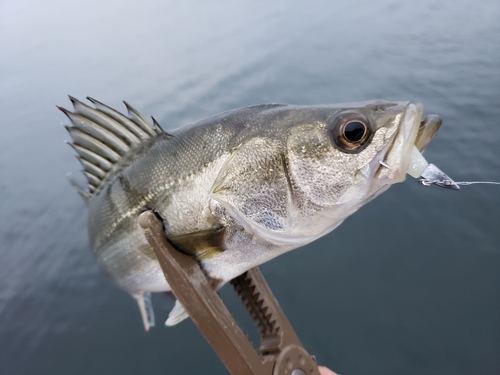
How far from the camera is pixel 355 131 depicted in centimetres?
145

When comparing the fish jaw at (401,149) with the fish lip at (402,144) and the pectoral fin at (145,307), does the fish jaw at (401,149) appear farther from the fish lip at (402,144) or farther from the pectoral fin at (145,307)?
the pectoral fin at (145,307)

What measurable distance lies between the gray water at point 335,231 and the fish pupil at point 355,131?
91.1 inches

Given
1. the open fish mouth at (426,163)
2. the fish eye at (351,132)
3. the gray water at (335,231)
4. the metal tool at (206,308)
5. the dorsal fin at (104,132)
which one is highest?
the dorsal fin at (104,132)

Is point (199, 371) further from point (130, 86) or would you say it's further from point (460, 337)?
point (130, 86)

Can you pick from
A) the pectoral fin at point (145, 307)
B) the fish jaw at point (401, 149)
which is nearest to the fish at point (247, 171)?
the fish jaw at point (401, 149)

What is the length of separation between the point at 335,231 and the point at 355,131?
2729mm

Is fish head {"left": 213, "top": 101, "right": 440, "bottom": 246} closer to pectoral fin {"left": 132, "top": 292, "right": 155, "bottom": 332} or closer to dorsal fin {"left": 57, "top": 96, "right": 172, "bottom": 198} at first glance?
dorsal fin {"left": 57, "top": 96, "right": 172, "bottom": 198}

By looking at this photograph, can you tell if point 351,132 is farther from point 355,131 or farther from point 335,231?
point 335,231

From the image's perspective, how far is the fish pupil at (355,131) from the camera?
4.76ft

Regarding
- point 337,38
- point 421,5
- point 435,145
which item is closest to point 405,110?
point 435,145

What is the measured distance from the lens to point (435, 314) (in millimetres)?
3158

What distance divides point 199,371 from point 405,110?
280cm

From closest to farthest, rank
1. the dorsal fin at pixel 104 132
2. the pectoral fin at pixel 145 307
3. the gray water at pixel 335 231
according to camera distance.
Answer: the dorsal fin at pixel 104 132 → the pectoral fin at pixel 145 307 → the gray water at pixel 335 231

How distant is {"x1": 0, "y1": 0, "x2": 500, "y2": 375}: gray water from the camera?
3.21 meters
